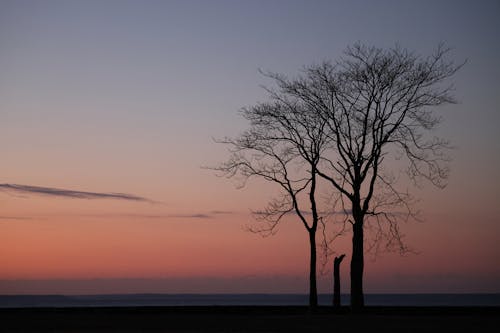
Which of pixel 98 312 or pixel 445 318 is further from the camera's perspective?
pixel 98 312

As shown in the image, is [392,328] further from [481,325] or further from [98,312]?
[98,312]

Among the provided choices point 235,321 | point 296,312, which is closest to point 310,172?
point 296,312

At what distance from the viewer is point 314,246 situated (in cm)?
4028

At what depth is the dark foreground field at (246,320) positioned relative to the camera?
28.5m

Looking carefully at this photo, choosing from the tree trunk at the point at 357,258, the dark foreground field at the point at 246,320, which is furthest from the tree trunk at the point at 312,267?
the tree trunk at the point at 357,258

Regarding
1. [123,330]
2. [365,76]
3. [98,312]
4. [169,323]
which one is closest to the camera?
[123,330]

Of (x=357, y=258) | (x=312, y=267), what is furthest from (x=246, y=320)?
(x=357, y=258)

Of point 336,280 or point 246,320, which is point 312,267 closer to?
point 336,280

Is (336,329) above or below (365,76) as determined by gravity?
below

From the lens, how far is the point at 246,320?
3262 centimetres

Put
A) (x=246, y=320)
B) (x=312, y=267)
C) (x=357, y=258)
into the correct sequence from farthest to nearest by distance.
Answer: (x=312, y=267) < (x=357, y=258) < (x=246, y=320)

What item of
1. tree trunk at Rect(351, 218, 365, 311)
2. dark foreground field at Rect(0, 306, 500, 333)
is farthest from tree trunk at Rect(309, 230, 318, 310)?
tree trunk at Rect(351, 218, 365, 311)

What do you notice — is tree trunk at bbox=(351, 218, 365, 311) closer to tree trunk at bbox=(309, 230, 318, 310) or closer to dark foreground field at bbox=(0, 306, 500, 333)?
dark foreground field at bbox=(0, 306, 500, 333)

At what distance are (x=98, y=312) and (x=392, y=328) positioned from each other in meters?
15.0
